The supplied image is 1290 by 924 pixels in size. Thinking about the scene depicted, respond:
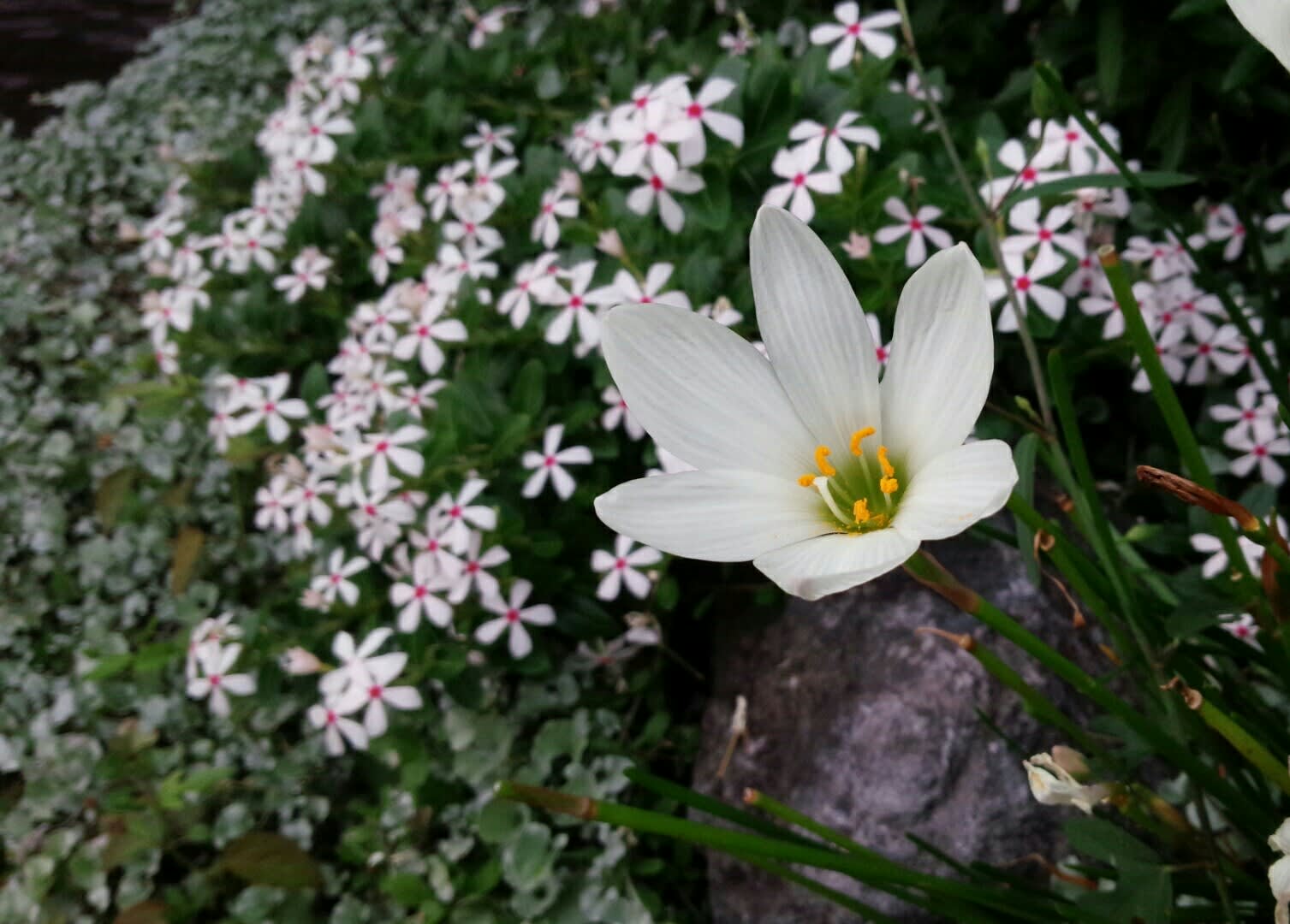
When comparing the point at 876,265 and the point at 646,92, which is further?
the point at 646,92

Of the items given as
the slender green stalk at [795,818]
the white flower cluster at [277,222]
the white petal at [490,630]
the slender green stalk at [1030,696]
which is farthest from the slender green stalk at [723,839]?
the white flower cluster at [277,222]

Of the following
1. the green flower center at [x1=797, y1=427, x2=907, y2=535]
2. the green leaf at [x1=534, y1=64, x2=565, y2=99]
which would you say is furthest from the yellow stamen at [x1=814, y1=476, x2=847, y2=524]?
the green leaf at [x1=534, y1=64, x2=565, y2=99]

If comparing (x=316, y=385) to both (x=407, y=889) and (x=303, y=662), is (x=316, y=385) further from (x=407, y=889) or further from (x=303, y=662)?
(x=407, y=889)

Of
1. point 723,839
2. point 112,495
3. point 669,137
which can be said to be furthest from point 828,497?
point 112,495

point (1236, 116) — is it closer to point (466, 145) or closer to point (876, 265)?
point (876, 265)

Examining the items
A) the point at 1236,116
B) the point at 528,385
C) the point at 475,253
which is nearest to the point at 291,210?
the point at 475,253

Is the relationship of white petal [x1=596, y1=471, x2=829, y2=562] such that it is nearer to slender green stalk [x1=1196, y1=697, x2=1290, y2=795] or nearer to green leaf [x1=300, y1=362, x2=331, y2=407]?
slender green stalk [x1=1196, y1=697, x2=1290, y2=795]

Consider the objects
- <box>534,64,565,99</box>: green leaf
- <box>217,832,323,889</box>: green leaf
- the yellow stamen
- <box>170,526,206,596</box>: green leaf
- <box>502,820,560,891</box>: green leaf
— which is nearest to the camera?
the yellow stamen
